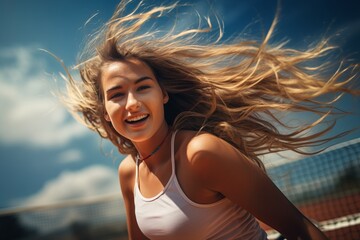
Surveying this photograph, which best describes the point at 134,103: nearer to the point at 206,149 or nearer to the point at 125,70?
the point at 125,70

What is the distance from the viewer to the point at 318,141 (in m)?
4.09

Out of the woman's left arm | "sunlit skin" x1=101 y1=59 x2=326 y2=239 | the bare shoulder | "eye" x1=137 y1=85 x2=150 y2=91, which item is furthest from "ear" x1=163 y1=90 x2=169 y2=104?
the woman's left arm

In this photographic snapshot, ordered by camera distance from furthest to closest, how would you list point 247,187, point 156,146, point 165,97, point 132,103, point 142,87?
point 165,97
point 156,146
point 142,87
point 132,103
point 247,187

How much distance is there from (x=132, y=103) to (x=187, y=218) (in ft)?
3.70

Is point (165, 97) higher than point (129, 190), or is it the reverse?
point (165, 97)

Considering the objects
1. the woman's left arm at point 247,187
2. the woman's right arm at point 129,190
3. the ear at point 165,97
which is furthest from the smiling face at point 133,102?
the woman's right arm at point 129,190

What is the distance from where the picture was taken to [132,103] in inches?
132

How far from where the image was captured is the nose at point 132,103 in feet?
11.0

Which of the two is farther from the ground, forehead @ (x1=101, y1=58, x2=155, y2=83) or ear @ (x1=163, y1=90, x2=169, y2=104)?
forehead @ (x1=101, y1=58, x2=155, y2=83)

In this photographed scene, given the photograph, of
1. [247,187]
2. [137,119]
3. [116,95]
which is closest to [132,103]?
[137,119]

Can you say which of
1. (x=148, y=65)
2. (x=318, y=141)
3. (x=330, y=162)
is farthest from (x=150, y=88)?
(x=330, y=162)

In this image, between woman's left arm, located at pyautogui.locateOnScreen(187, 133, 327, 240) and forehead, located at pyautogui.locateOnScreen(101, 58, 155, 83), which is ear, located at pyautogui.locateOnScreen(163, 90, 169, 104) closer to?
forehead, located at pyautogui.locateOnScreen(101, 58, 155, 83)

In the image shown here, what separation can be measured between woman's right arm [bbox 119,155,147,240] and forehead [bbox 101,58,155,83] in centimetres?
105

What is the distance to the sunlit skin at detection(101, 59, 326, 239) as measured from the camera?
2.85 m
